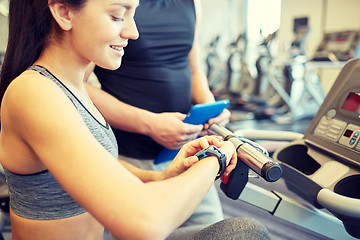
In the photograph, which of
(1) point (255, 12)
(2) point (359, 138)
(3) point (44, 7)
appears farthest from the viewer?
(1) point (255, 12)

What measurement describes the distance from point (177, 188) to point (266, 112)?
484 cm

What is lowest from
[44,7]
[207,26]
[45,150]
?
[207,26]

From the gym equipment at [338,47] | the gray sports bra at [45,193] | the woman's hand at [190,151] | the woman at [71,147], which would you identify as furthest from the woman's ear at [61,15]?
the gym equipment at [338,47]

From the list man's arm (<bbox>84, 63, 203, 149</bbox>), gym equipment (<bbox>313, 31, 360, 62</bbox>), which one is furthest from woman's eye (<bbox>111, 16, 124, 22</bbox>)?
gym equipment (<bbox>313, 31, 360, 62</bbox>)

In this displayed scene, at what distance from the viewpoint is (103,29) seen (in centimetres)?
70

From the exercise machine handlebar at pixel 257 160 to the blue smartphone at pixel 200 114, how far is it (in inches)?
8.6

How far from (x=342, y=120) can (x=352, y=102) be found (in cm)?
6

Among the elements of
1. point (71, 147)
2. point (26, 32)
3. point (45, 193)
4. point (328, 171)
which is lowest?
point (328, 171)

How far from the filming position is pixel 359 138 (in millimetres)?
942

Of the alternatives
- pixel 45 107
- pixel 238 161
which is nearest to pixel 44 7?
pixel 45 107

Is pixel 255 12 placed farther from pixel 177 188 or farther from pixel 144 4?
pixel 177 188

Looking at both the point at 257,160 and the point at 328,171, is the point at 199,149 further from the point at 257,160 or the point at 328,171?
the point at 328,171

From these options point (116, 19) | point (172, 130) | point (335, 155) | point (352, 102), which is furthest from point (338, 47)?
point (116, 19)

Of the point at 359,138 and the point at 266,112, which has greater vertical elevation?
the point at 359,138
